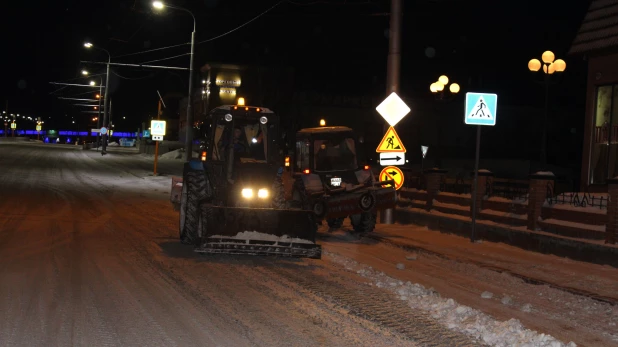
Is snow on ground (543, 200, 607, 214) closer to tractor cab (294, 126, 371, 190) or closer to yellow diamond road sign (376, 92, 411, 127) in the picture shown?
tractor cab (294, 126, 371, 190)

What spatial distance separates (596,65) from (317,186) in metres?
10.3

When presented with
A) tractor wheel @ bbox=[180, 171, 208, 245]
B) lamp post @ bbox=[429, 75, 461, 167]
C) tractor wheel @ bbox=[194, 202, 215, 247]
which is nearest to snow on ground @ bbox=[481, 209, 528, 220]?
tractor wheel @ bbox=[180, 171, 208, 245]

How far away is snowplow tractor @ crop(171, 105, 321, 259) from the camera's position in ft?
35.4

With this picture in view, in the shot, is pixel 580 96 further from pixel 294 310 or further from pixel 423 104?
pixel 294 310

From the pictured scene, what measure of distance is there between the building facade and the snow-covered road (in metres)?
9.38

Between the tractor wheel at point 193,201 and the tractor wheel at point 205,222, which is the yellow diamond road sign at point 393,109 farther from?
the tractor wheel at point 205,222

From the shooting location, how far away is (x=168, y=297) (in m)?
8.10

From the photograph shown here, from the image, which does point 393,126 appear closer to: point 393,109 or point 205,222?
point 393,109

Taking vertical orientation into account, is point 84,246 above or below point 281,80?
below

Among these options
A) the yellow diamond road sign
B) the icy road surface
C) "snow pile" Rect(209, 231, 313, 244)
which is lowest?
the icy road surface

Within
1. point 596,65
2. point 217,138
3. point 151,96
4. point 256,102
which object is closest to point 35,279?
point 217,138

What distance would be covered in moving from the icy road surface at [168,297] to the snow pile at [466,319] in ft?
0.71

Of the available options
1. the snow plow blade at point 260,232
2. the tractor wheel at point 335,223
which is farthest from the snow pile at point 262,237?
the tractor wheel at point 335,223

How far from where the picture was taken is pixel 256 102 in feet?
188
